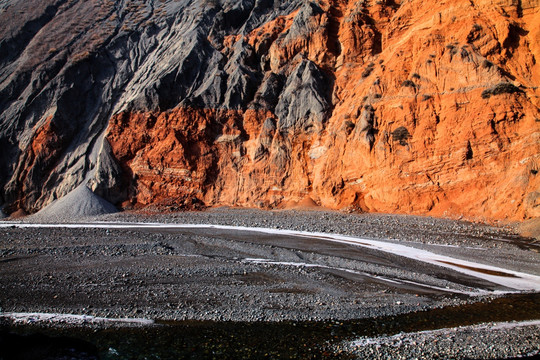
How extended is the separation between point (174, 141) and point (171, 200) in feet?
20.0

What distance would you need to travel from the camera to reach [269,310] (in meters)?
8.98

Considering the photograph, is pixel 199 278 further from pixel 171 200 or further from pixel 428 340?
pixel 171 200

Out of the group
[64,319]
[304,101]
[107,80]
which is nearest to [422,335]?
[64,319]

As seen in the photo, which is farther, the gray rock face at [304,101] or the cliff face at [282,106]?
the gray rock face at [304,101]

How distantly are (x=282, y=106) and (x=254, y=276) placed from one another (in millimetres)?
25203

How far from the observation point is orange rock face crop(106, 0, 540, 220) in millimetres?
22703

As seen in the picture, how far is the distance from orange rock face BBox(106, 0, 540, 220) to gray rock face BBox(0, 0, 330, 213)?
1628 millimetres

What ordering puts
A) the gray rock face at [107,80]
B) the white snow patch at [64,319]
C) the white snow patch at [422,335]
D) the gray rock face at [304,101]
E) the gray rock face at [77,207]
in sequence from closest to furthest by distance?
the white snow patch at [422,335], the white snow patch at [64,319], the gray rock face at [77,207], the gray rock face at [304,101], the gray rock face at [107,80]

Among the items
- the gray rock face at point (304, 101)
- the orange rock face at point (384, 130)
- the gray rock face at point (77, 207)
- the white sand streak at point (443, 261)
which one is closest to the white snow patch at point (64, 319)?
the white sand streak at point (443, 261)

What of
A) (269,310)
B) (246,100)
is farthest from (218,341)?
(246,100)

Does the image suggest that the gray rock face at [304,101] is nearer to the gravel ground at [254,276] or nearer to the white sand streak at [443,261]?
the white sand streak at [443,261]

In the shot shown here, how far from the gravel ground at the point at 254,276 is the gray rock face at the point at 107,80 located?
16.8 meters

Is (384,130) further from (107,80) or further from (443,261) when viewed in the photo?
(107,80)

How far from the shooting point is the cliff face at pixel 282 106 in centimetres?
2373
